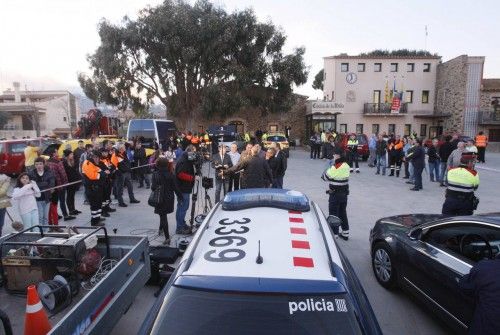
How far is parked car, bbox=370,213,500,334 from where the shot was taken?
354 cm

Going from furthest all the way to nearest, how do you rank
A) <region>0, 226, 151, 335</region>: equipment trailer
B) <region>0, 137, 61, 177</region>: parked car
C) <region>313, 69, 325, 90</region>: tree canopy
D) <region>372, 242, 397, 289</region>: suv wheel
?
<region>313, 69, 325, 90</region>: tree canopy
<region>0, 137, 61, 177</region>: parked car
<region>372, 242, 397, 289</region>: suv wheel
<region>0, 226, 151, 335</region>: equipment trailer

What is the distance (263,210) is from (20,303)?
122 inches

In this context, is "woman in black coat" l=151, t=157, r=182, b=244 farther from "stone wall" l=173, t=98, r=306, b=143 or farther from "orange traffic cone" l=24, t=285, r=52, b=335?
"stone wall" l=173, t=98, r=306, b=143

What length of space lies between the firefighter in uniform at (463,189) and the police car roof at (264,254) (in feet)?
12.6

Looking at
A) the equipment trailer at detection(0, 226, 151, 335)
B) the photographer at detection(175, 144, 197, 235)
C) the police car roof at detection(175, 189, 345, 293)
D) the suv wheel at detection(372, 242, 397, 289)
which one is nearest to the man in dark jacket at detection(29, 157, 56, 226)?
the equipment trailer at detection(0, 226, 151, 335)

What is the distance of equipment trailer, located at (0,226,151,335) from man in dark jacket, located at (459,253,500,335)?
325 cm

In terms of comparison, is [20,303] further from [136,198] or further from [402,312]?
[136,198]

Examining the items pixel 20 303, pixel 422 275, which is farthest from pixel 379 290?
pixel 20 303

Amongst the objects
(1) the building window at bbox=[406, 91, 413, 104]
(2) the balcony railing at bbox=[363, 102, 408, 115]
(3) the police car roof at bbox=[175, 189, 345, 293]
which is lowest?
(3) the police car roof at bbox=[175, 189, 345, 293]

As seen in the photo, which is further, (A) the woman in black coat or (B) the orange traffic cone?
(A) the woman in black coat

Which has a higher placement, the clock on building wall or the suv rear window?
the clock on building wall

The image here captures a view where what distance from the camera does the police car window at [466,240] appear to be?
3.83m

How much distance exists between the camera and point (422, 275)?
406 centimetres

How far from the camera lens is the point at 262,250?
2539 mm
